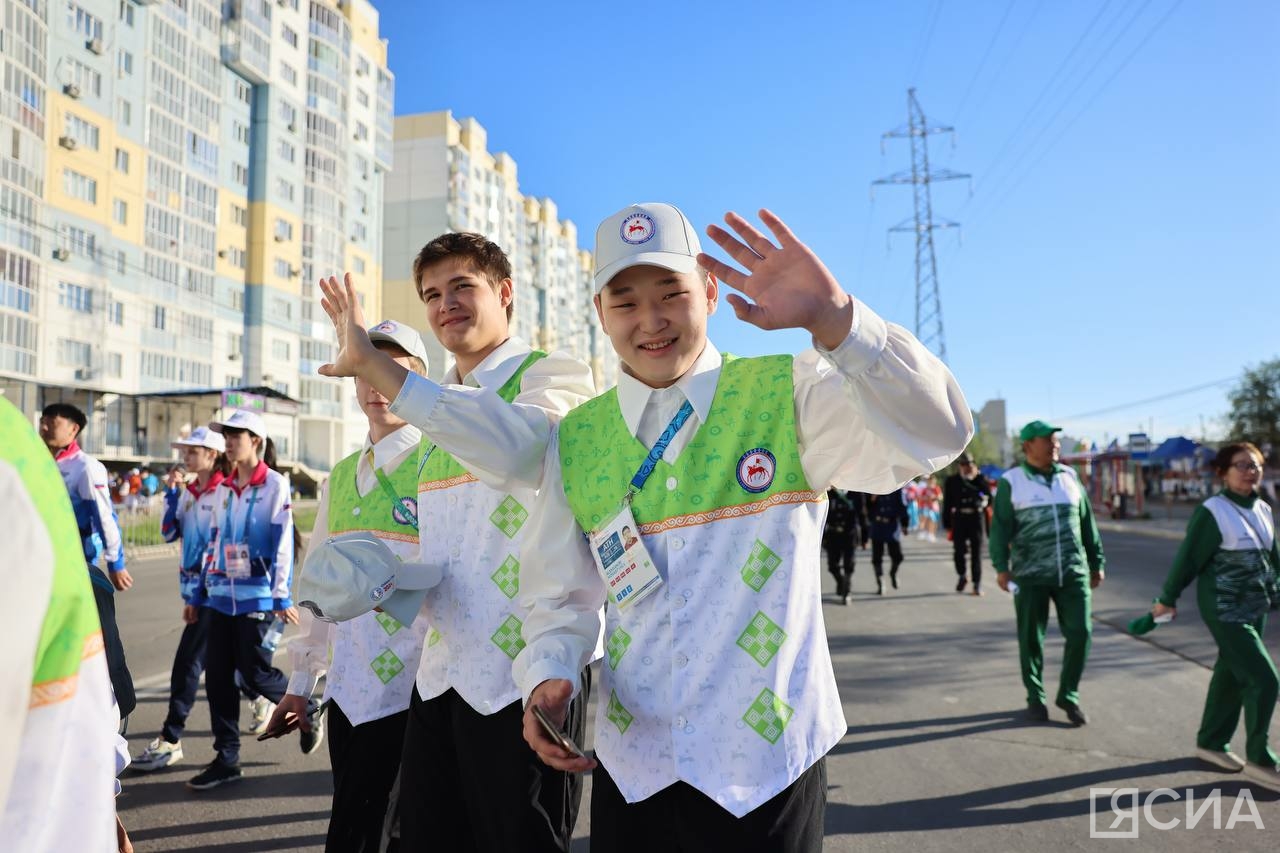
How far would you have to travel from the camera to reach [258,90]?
51.8 meters

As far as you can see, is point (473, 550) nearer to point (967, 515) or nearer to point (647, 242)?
point (647, 242)

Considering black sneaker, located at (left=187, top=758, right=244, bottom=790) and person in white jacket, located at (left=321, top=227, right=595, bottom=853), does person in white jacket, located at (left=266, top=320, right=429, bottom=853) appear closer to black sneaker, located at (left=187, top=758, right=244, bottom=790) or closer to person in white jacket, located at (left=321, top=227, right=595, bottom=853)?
person in white jacket, located at (left=321, top=227, right=595, bottom=853)

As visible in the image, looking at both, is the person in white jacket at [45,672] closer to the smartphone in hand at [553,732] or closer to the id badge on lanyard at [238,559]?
the smartphone in hand at [553,732]

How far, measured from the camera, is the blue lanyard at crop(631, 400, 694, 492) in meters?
2.12

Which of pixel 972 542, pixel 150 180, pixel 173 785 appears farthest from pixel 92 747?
pixel 150 180

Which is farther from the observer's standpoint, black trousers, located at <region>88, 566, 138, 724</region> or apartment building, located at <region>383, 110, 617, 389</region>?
apartment building, located at <region>383, 110, 617, 389</region>

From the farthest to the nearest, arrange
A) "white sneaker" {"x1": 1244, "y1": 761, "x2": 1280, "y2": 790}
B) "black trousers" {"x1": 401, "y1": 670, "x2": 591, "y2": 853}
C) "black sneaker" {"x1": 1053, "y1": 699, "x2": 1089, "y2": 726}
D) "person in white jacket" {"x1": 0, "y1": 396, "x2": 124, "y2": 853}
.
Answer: "black sneaker" {"x1": 1053, "y1": 699, "x2": 1089, "y2": 726} → "white sneaker" {"x1": 1244, "y1": 761, "x2": 1280, "y2": 790} → "black trousers" {"x1": 401, "y1": 670, "x2": 591, "y2": 853} → "person in white jacket" {"x1": 0, "y1": 396, "x2": 124, "y2": 853}

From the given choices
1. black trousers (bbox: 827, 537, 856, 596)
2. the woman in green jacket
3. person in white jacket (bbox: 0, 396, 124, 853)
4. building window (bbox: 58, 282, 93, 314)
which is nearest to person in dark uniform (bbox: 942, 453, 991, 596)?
black trousers (bbox: 827, 537, 856, 596)

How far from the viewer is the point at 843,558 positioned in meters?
12.3

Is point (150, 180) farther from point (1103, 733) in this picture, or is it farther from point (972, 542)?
point (1103, 733)

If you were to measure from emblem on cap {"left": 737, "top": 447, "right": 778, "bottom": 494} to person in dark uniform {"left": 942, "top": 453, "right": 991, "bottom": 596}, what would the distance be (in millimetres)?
11738

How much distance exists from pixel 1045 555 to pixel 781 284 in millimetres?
5570

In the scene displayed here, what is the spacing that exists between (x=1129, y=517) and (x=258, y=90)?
2023 inches

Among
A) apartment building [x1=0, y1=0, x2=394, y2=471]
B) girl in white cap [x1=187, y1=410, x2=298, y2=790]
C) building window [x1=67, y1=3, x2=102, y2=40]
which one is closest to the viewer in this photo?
girl in white cap [x1=187, y1=410, x2=298, y2=790]
